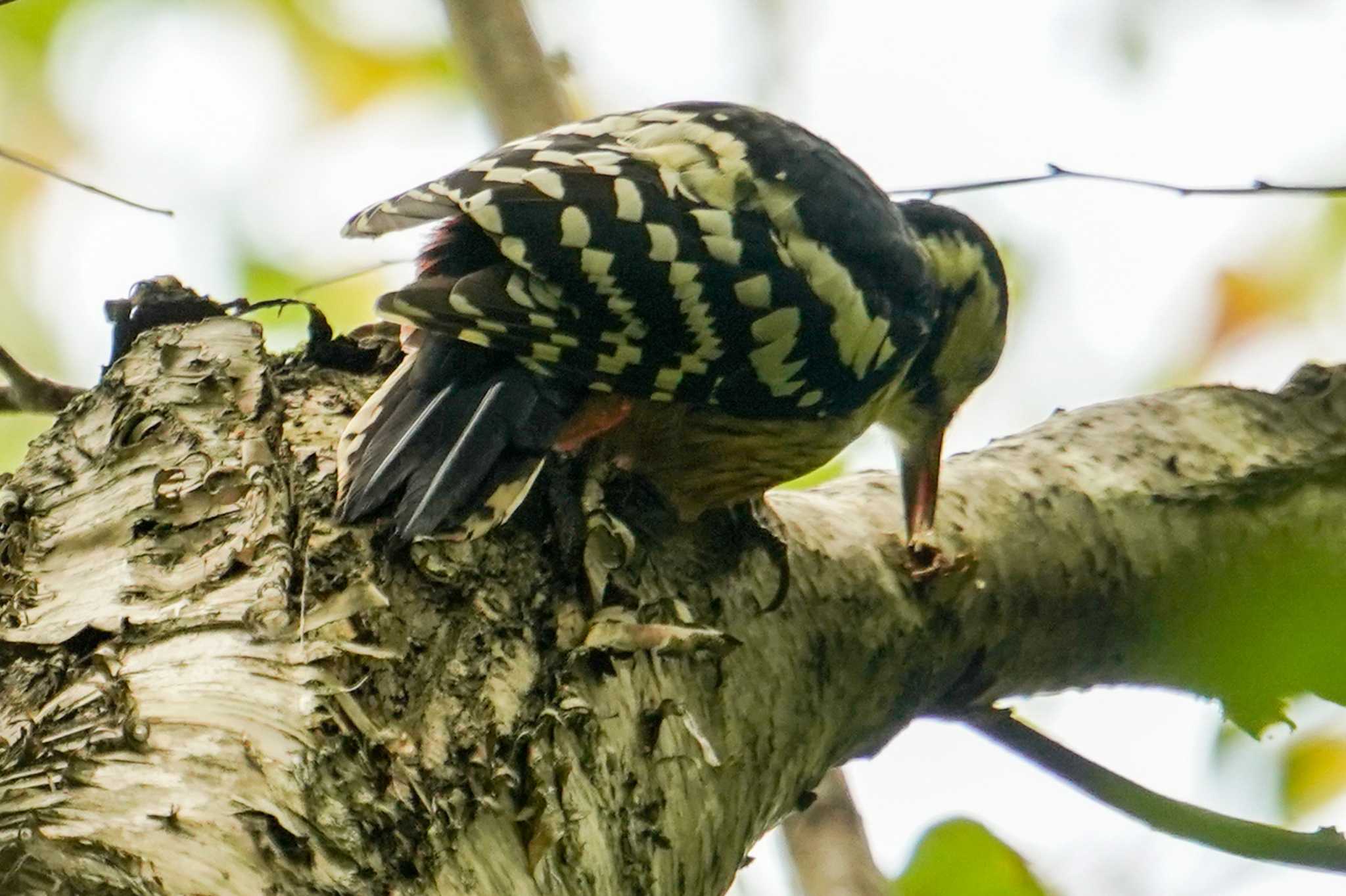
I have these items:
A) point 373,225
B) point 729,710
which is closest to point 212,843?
point 729,710

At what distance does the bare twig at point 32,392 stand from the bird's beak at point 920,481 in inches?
54.0

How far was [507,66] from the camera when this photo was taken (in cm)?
293

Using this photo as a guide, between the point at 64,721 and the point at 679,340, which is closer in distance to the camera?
the point at 64,721

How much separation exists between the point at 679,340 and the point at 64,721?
3.95ft

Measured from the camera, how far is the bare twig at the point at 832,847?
227 cm

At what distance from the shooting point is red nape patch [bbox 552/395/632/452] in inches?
81.5

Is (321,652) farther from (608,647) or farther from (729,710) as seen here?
(729,710)

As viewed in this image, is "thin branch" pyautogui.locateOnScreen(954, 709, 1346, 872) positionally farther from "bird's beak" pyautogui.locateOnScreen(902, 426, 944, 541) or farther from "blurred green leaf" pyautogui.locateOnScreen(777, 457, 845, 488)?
"blurred green leaf" pyautogui.locateOnScreen(777, 457, 845, 488)

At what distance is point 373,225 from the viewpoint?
2131 millimetres

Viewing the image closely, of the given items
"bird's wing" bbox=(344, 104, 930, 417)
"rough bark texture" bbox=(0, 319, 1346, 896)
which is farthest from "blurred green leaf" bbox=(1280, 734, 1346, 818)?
"bird's wing" bbox=(344, 104, 930, 417)

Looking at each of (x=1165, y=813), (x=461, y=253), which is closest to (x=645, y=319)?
(x=461, y=253)

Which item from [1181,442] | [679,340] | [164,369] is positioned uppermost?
[164,369]

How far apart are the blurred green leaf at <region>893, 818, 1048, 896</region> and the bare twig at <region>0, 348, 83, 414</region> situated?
142 centimetres

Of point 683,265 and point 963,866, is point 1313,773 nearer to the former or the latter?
point 963,866
